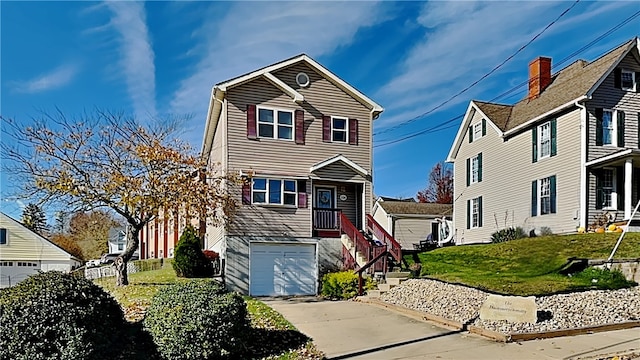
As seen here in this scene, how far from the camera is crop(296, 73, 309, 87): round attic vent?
64.5ft

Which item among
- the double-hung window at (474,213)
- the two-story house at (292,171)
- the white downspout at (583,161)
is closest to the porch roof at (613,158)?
the white downspout at (583,161)

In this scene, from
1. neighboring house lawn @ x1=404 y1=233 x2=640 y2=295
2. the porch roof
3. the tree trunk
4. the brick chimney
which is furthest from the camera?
the brick chimney

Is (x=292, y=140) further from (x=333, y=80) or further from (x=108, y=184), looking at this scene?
(x=108, y=184)

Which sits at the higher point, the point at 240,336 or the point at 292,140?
the point at 292,140

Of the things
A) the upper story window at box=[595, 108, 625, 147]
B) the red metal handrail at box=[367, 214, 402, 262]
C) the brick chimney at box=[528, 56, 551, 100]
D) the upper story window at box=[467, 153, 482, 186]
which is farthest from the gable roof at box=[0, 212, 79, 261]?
the upper story window at box=[595, 108, 625, 147]

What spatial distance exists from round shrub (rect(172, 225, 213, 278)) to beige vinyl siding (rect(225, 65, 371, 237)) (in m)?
1.88

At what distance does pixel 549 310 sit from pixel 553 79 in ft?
57.2

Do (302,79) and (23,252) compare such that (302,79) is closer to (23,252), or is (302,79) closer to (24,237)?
(24,237)

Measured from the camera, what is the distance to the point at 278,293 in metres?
18.3

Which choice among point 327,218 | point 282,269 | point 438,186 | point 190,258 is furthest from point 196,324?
point 438,186

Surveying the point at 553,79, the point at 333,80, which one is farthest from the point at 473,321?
the point at 553,79

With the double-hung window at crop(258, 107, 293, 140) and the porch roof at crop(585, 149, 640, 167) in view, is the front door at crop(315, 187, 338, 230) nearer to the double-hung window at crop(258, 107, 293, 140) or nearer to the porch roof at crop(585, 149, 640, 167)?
the double-hung window at crop(258, 107, 293, 140)

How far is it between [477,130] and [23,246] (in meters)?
26.6

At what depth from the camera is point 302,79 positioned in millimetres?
19719
